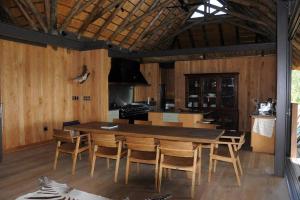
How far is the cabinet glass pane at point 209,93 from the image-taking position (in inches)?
302

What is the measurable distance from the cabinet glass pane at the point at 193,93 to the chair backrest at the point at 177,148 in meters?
5.15

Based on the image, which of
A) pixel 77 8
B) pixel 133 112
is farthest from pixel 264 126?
pixel 77 8

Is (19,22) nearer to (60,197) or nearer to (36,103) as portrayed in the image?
(36,103)

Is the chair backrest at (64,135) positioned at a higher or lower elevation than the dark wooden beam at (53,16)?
lower

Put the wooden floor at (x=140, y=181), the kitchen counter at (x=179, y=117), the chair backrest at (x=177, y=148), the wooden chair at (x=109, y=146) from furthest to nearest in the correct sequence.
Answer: the kitchen counter at (x=179, y=117)
the wooden chair at (x=109, y=146)
the wooden floor at (x=140, y=181)
the chair backrest at (x=177, y=148)

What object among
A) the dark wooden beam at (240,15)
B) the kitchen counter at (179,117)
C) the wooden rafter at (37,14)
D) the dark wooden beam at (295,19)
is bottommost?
the kitchen counter at (179,117)

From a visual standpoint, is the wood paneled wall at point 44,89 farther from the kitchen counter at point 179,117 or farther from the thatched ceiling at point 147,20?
the kitchen counter at point 179,117

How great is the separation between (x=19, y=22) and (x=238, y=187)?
5850mm

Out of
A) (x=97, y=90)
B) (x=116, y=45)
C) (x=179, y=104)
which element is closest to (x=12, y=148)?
(x=97, y=90)

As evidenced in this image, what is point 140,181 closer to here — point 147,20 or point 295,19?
point 295,19

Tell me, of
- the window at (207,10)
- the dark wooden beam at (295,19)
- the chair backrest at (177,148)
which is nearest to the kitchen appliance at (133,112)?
the window at (207,10)

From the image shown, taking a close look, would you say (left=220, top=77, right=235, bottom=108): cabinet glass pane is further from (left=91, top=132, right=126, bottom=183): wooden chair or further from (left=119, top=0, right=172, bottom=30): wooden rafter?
(left=91, top=132, right=126, bottom=183): wooden chair

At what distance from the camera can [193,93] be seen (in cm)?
800

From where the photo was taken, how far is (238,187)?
3.23m
